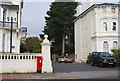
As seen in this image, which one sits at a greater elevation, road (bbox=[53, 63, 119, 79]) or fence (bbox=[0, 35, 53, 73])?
fence (bbox=[0, 35, 53, 73])

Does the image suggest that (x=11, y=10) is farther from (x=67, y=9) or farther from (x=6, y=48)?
(x=67, y=9)

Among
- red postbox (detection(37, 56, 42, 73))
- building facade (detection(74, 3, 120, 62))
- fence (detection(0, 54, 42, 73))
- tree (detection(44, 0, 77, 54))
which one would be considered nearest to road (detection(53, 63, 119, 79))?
red postbox (detection(37, 56, 42, 73))

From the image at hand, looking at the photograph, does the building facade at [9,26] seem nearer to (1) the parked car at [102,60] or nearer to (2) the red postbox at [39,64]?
(2) the red postbox at [39,64]

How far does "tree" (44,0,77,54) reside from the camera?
53781 mm

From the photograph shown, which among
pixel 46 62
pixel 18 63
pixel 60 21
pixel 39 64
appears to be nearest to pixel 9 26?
pixel 18 63

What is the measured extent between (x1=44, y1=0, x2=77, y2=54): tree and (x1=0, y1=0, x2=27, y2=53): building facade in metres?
25.1

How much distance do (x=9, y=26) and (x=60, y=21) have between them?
2836 centimetres

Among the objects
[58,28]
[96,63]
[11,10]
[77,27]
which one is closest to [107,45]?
[96,63]

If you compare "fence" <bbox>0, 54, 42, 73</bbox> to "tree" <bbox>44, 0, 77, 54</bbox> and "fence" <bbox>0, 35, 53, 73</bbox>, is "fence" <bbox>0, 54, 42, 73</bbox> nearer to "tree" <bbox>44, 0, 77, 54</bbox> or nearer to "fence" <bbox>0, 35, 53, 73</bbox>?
"fence" <bbox>0, 35, 53, 73</bbox>

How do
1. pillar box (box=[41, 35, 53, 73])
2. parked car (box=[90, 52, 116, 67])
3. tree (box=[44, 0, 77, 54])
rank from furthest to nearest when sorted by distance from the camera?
tree (box=[44, 0, 77, 54])
parked car (box=[90, 52, 116, 67])
pillar box (box=[41, 35, 53, 73])

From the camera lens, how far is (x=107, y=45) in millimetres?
33375

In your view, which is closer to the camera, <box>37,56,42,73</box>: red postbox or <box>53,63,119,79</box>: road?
<box>53,63,119,79</box>: road

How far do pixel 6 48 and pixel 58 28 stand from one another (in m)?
28.9

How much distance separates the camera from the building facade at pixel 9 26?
25148 millimetres
